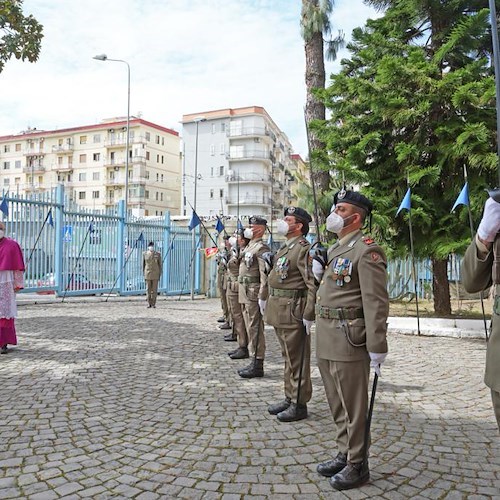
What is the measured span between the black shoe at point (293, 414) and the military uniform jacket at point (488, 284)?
2350 millimetres

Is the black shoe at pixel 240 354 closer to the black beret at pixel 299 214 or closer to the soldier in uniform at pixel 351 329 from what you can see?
the black beret at pixel 299 214

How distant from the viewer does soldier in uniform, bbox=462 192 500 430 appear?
99.4 inches

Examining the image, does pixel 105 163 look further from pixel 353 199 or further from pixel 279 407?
pixel 353 199

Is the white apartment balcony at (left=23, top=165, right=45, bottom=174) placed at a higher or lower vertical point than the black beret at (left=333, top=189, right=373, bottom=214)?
higher

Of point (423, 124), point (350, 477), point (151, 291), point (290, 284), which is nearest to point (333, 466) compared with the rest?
point (350, 477)

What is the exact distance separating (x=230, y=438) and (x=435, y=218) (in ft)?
25.2

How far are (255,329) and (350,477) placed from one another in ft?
10.8

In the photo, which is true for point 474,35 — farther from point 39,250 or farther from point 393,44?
point 39,250

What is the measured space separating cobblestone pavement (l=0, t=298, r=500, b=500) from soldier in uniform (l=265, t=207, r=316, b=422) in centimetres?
25

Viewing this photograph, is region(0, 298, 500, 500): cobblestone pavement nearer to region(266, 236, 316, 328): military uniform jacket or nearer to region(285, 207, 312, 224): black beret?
region(266, 236, 316, 328): military uniform jacket

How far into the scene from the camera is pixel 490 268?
2670 mm

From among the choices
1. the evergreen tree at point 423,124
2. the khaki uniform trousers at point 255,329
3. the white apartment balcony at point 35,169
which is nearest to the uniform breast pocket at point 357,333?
the khaki uniform trousers at point 255,329

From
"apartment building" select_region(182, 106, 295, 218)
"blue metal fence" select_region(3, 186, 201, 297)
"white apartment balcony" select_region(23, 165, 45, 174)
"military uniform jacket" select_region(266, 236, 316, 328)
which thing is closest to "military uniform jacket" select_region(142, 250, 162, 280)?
"blue metal fence" select_region(3, 186, 201, 297)

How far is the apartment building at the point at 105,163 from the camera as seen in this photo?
66.5 m
